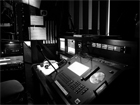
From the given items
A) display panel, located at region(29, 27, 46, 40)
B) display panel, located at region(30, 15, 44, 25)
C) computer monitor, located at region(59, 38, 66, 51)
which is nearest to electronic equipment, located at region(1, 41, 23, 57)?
display panel, located at region(29, 27, 46, 40)

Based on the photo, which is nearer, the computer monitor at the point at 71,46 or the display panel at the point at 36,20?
the computer monitor at the point at 71,46

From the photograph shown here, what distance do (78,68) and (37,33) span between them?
1954 mm

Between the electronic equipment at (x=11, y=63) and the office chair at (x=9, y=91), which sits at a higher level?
the electronic equipment at (x=11, y=63)

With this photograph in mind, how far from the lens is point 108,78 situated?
3.44ft

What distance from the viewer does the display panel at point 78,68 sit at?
4.47 ft

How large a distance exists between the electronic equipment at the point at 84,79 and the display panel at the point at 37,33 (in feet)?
5.74

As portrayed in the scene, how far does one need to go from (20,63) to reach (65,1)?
73.8 inches

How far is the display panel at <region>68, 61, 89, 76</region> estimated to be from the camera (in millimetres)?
1361

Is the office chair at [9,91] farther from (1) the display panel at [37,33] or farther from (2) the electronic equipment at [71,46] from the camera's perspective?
(1) the display panel at [37,33]

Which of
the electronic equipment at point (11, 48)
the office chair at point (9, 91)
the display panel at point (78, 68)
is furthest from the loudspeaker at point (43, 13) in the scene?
the display panel at point (78, 68)

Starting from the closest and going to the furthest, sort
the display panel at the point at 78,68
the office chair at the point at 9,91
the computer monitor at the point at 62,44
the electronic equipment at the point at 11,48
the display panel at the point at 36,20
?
the display panel at the point at 78,68
the office chair at the point at 9,91
the electronic equipment at the point at 11,48
the computer monitor at the point at 62,44
the display panel at the point at 36,20

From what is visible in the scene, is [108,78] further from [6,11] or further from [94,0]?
[6,11]

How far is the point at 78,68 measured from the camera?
146 cm

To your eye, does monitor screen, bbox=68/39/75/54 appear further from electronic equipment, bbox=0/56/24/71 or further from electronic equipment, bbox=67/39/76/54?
electronic equipment, bbox=0/56/24/71
